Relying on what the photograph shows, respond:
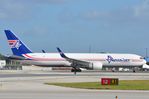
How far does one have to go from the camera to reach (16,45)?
96.4m

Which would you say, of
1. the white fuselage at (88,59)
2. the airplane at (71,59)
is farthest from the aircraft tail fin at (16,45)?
the white fuselage at (88,59)

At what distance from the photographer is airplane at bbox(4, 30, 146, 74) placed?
93250 millimetres

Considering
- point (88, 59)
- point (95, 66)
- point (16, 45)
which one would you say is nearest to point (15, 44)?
point (16, 45)

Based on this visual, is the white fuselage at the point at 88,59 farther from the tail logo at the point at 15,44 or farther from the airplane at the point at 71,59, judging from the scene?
the tail logo at the point at 15,44

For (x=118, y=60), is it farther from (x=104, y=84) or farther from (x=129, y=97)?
(x=129, y=97)

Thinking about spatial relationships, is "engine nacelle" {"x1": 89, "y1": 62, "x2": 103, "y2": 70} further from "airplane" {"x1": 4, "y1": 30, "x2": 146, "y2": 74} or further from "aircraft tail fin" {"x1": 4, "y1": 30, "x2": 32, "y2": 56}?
"aircraft tail fin" {"x1": 4, "y1": 30, "x2": 32, "y2": 56}

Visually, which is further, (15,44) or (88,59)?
(15,44)

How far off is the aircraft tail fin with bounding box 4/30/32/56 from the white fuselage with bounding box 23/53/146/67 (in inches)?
59.6

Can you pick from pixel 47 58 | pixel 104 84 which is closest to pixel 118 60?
pixel 47 58

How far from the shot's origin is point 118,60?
95375mm

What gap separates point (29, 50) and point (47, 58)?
17.1 feet

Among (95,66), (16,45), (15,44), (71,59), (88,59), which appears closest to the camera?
(95,66)

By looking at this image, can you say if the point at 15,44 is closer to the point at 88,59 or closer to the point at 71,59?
the point at 71,59

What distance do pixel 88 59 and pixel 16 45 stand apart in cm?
1492
